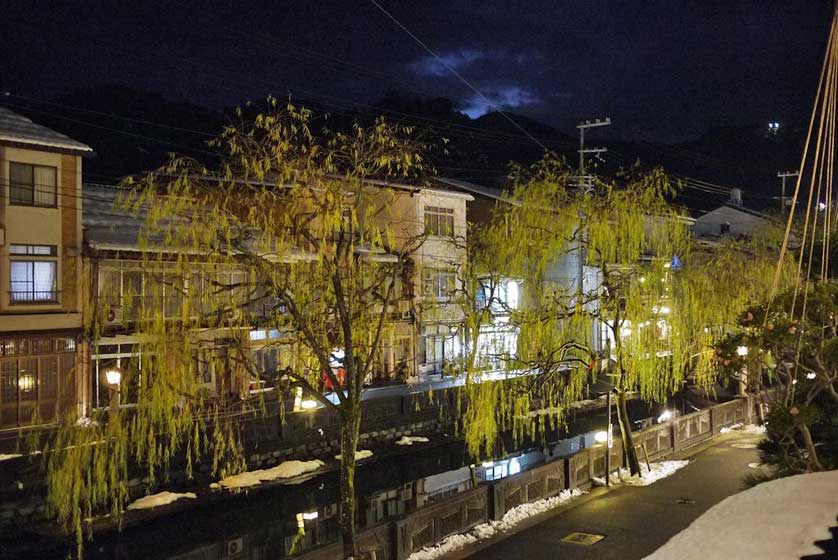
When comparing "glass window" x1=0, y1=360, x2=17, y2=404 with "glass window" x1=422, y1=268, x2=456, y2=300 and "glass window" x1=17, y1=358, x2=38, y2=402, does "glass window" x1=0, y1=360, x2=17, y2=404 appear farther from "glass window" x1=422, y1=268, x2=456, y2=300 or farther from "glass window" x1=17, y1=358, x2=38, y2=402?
"glass window" x1=422, y1=268, x2=456, y2=300

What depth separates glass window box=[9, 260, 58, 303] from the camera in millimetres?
23625

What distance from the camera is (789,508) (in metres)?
9.06

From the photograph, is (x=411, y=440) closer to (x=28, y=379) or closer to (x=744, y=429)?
(x=744, y=429)

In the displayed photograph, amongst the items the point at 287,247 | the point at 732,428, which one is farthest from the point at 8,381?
the point at 732,428

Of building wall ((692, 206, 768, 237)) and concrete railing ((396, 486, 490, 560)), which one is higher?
building wall ((692, 206, 768, 237))

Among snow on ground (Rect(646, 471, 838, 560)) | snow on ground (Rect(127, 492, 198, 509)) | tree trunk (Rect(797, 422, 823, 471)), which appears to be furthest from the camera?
snow on ground (Rect(127, 492, 198, 509))

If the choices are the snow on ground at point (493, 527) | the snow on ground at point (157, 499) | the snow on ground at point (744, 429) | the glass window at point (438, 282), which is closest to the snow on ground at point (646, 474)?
the snow on ground at point (493, 527)

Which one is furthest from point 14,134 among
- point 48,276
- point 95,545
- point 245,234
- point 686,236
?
point 686,236

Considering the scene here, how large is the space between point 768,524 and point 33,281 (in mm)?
23388

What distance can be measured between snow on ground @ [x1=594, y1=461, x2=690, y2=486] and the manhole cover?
423 cm

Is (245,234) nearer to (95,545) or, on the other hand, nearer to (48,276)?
(95,545)

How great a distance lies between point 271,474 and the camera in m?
22.4

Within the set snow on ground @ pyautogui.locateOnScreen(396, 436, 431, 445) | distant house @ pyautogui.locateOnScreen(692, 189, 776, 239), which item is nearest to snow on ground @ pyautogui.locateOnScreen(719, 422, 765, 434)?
snow on ground @ pyautogui.locateOnScreen(396, 436, 431, 445)

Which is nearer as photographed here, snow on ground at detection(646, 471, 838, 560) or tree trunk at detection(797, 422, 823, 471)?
snow on ground at detection(646, 471, 838, 560)
